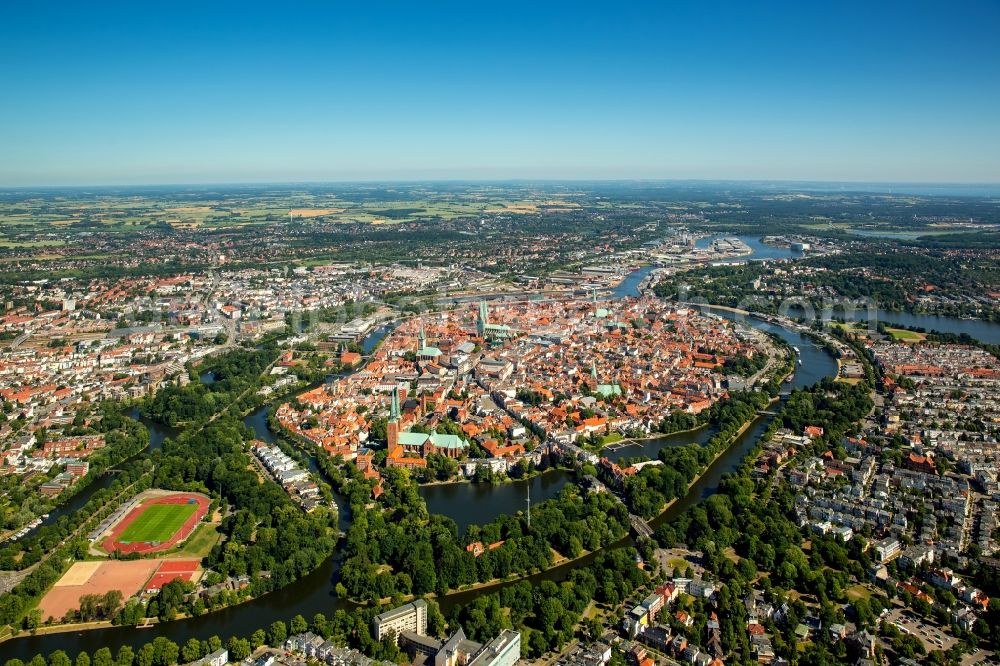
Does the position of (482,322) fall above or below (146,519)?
above

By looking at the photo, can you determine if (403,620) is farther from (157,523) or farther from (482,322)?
(482,322)

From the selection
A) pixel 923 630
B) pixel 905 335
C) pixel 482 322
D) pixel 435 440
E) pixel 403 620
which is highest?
pixel 482 322

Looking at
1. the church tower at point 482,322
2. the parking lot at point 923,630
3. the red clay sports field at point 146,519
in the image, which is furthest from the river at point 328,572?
the church tower at point 482,322

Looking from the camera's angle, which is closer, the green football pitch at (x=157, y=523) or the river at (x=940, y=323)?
the green football pitch at (x=157, y=523)

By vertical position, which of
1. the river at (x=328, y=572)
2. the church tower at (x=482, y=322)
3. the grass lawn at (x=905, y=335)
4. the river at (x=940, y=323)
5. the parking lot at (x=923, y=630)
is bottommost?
the river at (x=328, y=572)

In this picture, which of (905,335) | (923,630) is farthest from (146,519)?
(905,335)

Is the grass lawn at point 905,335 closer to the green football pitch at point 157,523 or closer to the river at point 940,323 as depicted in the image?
the river at point 940,323

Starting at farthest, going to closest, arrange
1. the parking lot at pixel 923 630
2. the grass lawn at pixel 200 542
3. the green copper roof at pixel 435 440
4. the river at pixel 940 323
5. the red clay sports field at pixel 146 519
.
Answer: the river at pixel 940 323, the green copper roof at pixel 435 440, the red clay sports field at pixel 146 519, the grass lawn at pixel 200 542, the parking lot at pixel 923 630
